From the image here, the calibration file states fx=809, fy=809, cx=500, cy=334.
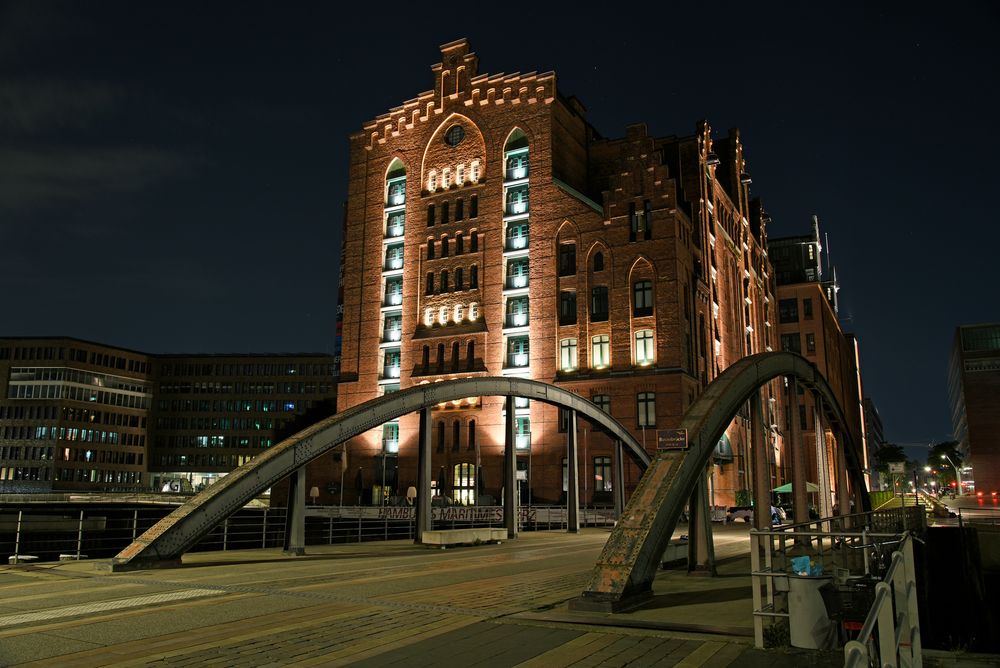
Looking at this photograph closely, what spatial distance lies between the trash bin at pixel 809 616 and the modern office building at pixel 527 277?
44.9 meters

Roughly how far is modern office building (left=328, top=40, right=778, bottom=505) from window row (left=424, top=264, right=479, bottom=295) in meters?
0.16

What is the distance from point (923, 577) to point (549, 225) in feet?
136

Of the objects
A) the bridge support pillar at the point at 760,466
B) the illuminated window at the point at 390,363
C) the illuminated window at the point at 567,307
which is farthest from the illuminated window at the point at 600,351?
the bridge support pillar at the point at 760,466

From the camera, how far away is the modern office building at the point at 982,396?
112062 millimetres

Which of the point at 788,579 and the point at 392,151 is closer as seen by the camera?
the point at 788,579

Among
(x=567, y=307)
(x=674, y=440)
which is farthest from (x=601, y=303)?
(x=674, y=440)

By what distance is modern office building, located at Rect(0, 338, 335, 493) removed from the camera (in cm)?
11594

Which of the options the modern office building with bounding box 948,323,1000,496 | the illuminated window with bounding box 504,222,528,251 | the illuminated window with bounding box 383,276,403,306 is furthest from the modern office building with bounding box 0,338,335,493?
the modern office building with bounding box 948,323,1000,496

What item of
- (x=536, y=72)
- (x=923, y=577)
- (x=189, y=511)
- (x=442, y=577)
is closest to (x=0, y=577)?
(x=189, y=511)

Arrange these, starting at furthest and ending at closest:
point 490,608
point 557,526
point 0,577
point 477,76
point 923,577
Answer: point 477,76, point 557,526, point 923,577, point 0,577, point 490,608

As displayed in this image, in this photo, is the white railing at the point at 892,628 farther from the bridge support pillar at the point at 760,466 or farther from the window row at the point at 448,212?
the window row at the point at 448,212

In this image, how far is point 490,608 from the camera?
10.8 metres

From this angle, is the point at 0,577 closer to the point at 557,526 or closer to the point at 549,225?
the point at 557,526

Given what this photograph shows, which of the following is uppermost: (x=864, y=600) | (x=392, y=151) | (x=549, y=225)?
(x=392, y=151)
